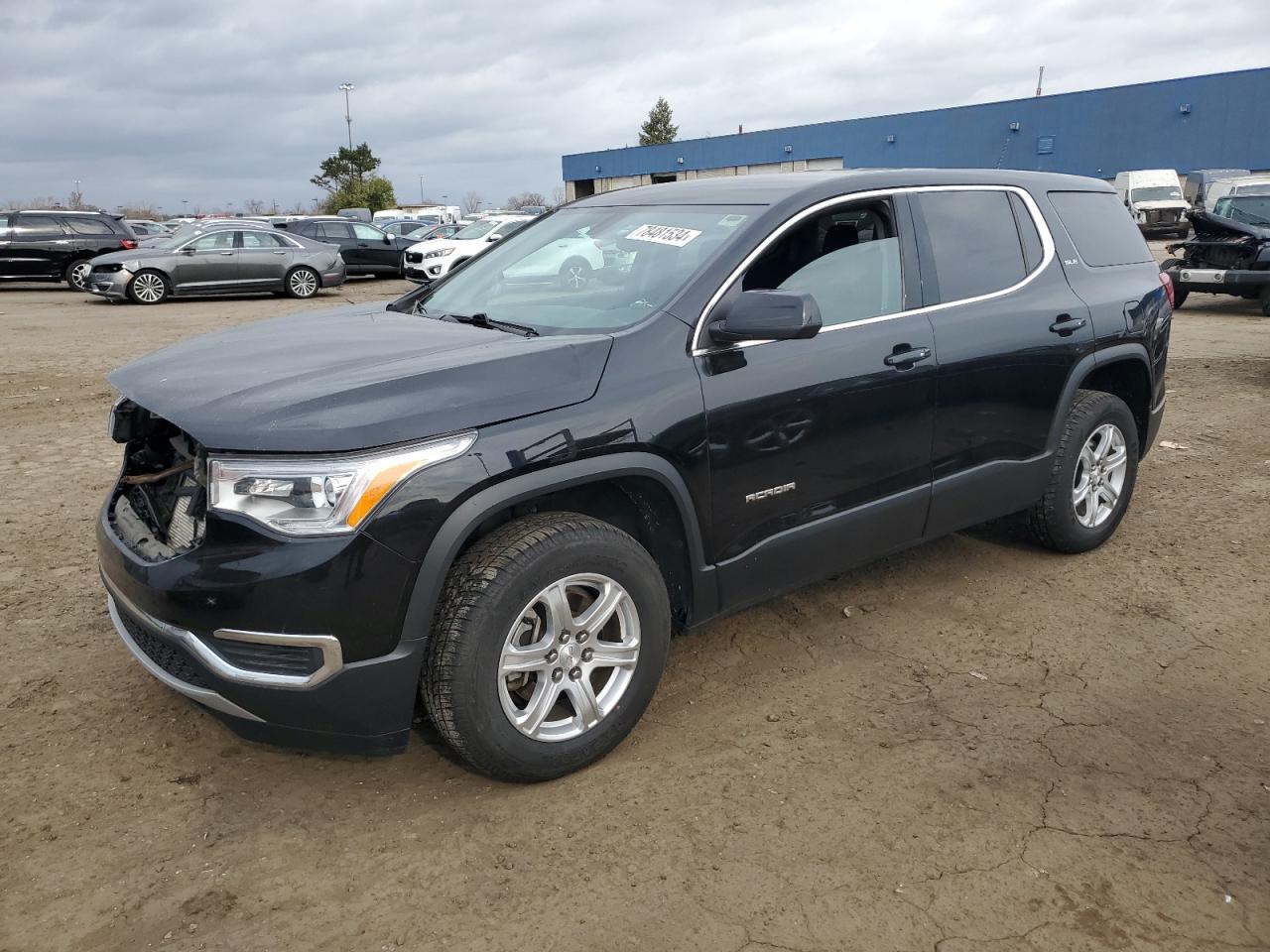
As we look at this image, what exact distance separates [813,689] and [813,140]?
50633 mm

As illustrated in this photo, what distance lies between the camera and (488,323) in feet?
11.7

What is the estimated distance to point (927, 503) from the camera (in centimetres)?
394

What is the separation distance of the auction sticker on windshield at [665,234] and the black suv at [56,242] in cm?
1974

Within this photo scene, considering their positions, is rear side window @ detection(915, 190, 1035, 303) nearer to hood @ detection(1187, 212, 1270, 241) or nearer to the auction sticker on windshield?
the auction sticker on windshield

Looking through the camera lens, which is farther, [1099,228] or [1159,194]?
[1159,194]

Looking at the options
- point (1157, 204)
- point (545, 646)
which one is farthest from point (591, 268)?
point (1157, 204)

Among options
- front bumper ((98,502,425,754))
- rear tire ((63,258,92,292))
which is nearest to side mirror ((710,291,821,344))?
front bumper ((98,502,425,754))

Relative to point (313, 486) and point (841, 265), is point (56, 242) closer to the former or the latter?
point (841, 265)

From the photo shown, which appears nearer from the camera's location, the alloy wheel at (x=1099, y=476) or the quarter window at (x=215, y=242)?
the alloy wheel at (x=1099, y=476)

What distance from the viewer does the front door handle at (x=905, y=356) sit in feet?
12.1

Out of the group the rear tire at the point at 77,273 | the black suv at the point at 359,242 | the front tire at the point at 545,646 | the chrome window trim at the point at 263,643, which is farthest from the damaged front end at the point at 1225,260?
the rear tire at the point at 77,273

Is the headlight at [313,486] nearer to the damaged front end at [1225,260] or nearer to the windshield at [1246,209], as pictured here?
the damaged front end at [1225,260]

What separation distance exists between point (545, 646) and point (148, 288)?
1723cm

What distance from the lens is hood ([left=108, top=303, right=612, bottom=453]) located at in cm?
263
